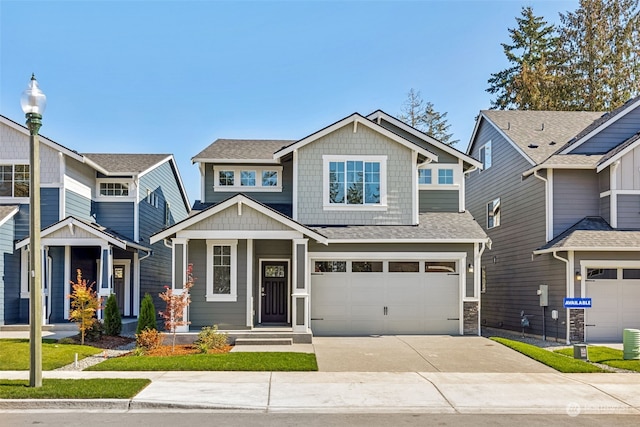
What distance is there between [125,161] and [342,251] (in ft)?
35.5

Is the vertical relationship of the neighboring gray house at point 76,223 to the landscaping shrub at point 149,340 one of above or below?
above

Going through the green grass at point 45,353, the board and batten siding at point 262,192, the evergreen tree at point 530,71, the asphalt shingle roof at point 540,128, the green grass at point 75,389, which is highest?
the evergreen tree at point 530,71

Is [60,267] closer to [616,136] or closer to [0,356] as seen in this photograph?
[0,356]

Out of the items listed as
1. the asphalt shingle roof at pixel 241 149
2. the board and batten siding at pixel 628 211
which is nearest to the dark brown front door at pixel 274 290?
the asphalt shingle roof at pixel 241 149

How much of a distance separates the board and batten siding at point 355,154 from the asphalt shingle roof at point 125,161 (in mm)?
7476

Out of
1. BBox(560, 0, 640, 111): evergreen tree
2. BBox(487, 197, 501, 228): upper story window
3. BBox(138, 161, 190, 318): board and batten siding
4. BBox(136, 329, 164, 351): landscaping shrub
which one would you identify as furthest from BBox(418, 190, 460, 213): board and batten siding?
BBox(560, 0, 640, 111): evergreen tree

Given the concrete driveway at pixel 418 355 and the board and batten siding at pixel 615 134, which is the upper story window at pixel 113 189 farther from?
the board and batten siding at pixel 615 134

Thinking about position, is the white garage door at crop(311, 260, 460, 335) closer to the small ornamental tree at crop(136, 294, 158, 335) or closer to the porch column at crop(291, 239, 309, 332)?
the porch column at crop(291, 239, 309, 332)

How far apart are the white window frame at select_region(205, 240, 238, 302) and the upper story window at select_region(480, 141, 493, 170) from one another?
1207 cm

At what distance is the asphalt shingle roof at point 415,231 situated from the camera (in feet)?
61.1

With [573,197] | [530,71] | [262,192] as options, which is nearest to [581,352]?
[573,197]

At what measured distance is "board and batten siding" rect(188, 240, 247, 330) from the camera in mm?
17594

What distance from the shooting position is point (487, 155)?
1011 inches

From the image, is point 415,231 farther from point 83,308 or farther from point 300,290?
point 83,308
